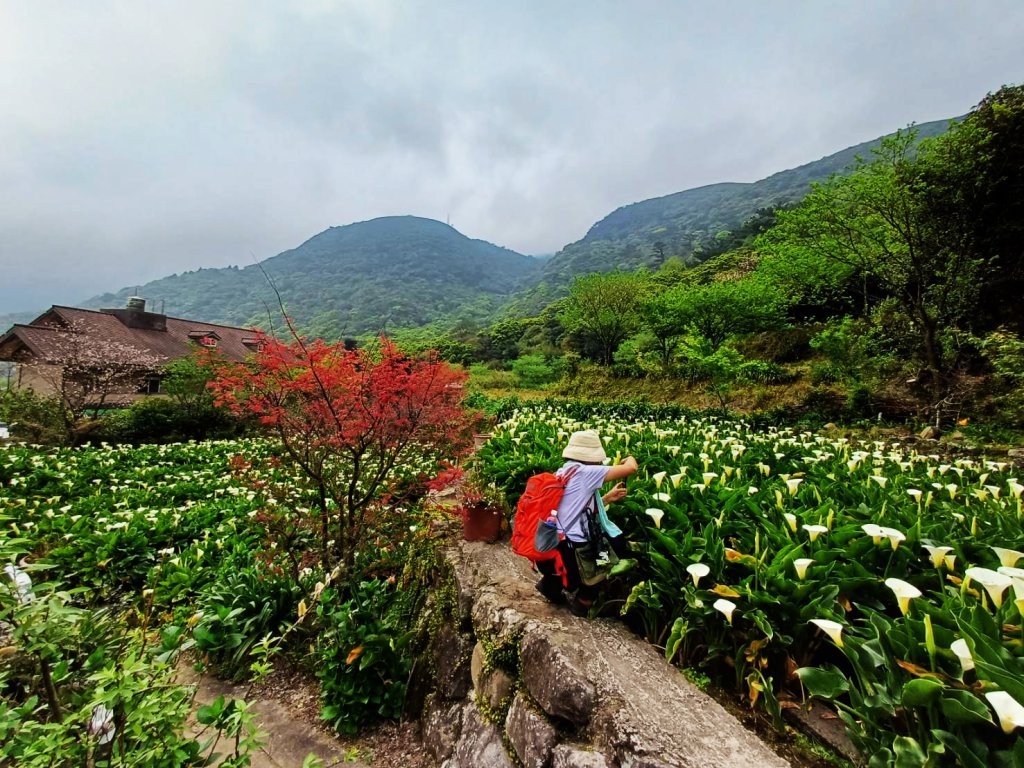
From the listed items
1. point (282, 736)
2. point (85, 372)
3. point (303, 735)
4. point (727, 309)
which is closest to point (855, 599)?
point (303, 735)

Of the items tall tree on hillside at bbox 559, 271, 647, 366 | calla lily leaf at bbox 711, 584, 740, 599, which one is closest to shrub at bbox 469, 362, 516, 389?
tall tree on hillside at bbox 559, 271, 647, 366

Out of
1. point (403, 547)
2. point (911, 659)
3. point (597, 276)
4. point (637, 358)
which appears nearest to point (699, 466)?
point (911, 659)

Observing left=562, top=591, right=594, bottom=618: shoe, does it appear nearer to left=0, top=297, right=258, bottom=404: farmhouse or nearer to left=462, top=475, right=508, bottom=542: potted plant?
left=462, top=475, right=508, bottom=542: potted plant

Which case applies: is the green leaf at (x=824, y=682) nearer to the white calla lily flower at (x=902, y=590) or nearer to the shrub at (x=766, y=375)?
the white calla lily flower at (x=902, y=590)

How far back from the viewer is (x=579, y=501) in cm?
245

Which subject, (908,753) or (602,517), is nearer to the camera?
(908,753)

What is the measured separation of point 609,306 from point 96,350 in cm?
2339

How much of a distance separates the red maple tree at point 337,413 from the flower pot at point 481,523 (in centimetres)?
87

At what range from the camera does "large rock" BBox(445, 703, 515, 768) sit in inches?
88.2

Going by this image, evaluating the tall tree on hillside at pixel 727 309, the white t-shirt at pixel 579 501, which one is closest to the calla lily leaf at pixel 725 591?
the white t-shirt at pixel 579 501

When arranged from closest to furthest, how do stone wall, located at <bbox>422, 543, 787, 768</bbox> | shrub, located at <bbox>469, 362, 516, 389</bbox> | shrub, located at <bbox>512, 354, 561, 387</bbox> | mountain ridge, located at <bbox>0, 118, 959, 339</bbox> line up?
stone wall, located at <bbox>422, 543, 787, 768</bbox> → shrub, located at <bbox>512, 354, 561, 387</bbox> → shrub, located at <bbox>469, 362, 516, 389</bbox> → mountain ridge, located at <bbox>0, 118, 959, 339</bbox>

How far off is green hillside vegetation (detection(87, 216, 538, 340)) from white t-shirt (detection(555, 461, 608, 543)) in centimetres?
5920

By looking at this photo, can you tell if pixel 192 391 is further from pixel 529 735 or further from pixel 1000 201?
pixel 1000 201

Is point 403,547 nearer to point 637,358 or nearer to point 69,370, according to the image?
point 69,370
